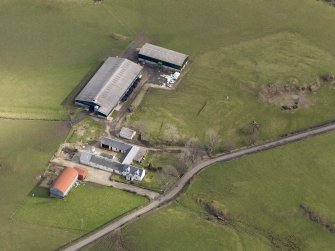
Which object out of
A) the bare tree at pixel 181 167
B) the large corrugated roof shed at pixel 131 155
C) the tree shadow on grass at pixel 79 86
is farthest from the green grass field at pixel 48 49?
the bare tree at pixel 181 167

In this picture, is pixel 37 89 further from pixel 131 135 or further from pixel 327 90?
pixel 327 90

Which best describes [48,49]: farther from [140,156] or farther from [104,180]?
[104,180]

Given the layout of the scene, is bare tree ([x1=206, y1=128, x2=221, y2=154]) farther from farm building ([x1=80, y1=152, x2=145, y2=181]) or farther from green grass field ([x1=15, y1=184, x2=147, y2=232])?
green grass field ([x1=15, y1=184, x2=147, y2=232])

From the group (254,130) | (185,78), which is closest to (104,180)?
(254,130)

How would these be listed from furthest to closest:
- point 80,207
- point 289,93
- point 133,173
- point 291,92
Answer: point 291,92
point 289,93
point 133,173
point 80,207

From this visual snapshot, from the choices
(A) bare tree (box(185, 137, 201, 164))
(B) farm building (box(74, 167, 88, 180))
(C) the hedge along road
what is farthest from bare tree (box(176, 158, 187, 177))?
(B) farm building (box(74, 167, 88, 180))

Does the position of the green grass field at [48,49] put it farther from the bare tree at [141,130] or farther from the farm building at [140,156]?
the farm building at [140,156]
